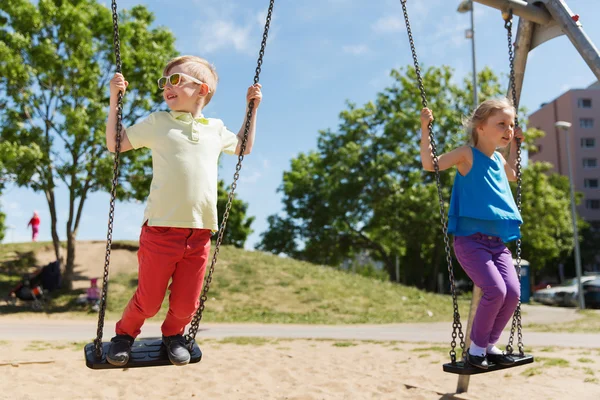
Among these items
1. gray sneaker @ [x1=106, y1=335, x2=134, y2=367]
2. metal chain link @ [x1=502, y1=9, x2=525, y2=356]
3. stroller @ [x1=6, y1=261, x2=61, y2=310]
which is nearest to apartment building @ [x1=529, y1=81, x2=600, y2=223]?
stroller @ [x1=6, y1=261, x2=61, y2=310]

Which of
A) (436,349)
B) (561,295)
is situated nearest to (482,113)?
(436,349)

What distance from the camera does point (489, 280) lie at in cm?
387

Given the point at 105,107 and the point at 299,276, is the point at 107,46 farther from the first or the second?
the point at 299,276

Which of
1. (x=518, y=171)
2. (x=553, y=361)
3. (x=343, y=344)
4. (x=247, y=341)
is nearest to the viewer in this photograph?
(x=518, y=171)

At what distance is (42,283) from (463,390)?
1748 centimetres

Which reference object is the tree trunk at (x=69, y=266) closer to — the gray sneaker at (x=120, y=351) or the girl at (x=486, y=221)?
the gray sneaker at (x=120, y=351)

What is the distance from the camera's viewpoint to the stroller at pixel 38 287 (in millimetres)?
18447

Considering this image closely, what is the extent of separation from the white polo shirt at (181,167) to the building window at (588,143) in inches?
2276

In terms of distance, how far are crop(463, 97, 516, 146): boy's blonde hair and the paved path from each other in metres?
6.70

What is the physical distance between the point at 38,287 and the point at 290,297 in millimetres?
7937

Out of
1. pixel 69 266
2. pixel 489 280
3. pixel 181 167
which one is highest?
pixel 181 167

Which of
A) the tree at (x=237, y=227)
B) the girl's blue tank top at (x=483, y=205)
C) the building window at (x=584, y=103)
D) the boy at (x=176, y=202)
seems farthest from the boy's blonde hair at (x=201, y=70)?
the building window at (x=584, y=103)

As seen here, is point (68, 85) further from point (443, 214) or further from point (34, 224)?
point (443, 214)

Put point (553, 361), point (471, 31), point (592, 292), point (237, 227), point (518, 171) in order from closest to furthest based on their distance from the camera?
point (518, 171), point (553, 361), point (471, 31), point (592, 292), point (237, 227)
